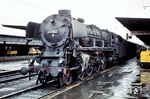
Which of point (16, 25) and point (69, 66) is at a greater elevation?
point (16, 25)

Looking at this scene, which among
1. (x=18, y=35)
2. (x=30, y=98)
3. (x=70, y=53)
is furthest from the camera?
(x=18, y=35)

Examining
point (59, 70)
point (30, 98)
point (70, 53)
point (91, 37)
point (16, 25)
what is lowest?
point (30, 98)

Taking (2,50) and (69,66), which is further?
(2,50)

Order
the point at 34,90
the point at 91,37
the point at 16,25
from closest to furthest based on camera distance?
the point at 34,90 < the point at 91,37 < the point at 16,25

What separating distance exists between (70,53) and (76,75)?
170 cm

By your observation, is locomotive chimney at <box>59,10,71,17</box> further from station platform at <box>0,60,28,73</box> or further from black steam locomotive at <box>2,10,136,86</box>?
station platform at <box>0,60,28,73</box>

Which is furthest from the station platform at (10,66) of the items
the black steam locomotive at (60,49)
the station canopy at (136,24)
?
the station canopy at (136,24)

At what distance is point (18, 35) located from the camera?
37.6 m

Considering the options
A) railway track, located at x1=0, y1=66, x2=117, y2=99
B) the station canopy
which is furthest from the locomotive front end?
the station canopy

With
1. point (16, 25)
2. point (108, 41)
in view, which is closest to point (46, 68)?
point (108, 41)

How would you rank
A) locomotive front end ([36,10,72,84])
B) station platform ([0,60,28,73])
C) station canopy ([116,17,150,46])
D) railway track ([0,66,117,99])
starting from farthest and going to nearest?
station platform ([0,60,28,73]), station canopy ([116,17,150,46]), locomotive front end ([36,10,72,84]), railway track ([0,66,117,99])

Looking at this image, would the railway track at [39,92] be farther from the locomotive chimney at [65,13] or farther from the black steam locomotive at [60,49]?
the locomotive chimney at [65,13]

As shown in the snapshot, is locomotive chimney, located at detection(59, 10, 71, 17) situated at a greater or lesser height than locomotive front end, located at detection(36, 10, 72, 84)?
greater

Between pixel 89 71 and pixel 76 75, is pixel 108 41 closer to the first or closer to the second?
pixel 89 71
